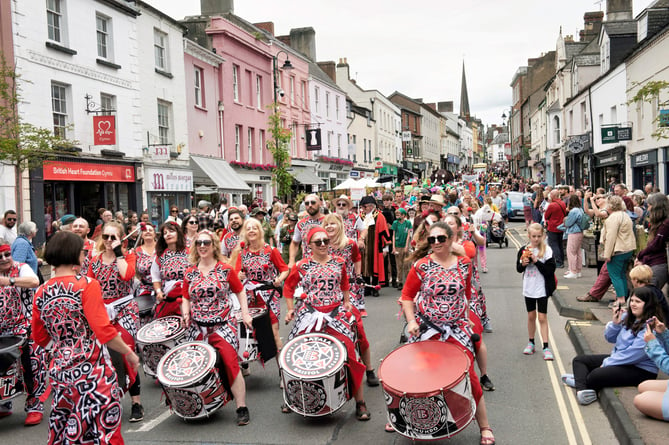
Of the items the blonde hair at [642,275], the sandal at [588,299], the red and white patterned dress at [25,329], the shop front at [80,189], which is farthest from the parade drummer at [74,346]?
the shop front at [80,189]

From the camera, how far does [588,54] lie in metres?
35.6

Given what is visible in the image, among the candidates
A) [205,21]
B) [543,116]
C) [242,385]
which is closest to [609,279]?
[242,385]

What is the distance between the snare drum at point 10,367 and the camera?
554cm

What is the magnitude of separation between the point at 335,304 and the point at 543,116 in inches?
1991

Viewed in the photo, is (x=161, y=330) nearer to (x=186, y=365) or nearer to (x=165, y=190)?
(x=186, y=365)

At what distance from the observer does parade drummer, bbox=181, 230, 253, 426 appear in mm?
5719

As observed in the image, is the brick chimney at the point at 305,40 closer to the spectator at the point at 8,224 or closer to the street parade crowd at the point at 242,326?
the spectator at the point at 8,224

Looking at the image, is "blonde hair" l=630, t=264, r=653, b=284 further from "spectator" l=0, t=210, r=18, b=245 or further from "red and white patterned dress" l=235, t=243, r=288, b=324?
"spectator" l=0, t=210, r=18, b=245

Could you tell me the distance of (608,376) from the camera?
6.06m

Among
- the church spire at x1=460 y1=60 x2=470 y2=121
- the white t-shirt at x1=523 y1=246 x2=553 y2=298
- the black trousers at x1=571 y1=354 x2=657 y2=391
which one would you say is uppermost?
the church spire at x1=460 y1=60 x2=470 y2=121

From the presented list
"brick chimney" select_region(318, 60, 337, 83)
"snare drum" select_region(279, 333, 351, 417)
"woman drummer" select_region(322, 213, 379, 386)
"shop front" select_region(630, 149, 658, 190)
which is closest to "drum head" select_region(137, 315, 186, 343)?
"snare drum" select_region(279, 333, 351, 417)

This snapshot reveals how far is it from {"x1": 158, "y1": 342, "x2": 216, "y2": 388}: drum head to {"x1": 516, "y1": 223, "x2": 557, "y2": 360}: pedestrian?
4.28 metres

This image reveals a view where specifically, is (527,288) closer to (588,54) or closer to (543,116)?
(588,54)

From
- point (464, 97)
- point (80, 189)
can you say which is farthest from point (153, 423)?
point (464, 97)
